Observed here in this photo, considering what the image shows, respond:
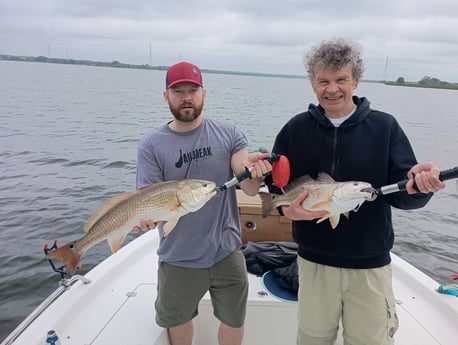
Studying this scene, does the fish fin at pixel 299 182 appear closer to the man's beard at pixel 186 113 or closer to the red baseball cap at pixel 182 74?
the man's beard at pixel 186 113

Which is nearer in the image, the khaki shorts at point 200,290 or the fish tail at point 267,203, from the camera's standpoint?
the fish tail at point 267,203

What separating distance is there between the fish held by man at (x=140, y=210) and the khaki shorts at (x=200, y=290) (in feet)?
1.97

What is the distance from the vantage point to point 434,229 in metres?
10.6

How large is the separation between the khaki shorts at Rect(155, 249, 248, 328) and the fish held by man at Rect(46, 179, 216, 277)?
23.7 inches

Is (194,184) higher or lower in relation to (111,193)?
higher

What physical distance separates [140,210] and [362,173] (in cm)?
159

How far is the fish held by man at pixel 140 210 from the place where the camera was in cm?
274

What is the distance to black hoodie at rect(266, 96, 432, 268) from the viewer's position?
8.60 feet

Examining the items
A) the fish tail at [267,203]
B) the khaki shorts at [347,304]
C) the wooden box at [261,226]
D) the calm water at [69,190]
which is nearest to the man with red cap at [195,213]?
the fish tail at [267,203]

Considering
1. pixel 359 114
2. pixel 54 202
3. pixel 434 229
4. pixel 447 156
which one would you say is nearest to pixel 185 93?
pixel 359 114

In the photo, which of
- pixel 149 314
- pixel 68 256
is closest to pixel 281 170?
pixel 68 256

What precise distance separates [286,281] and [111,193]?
817 cm

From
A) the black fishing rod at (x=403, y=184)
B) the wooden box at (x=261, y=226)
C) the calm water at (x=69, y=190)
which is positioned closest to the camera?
the black fishing rod at (x=403, y=184)

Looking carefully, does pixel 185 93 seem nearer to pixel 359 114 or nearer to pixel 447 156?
pixel 359 114
